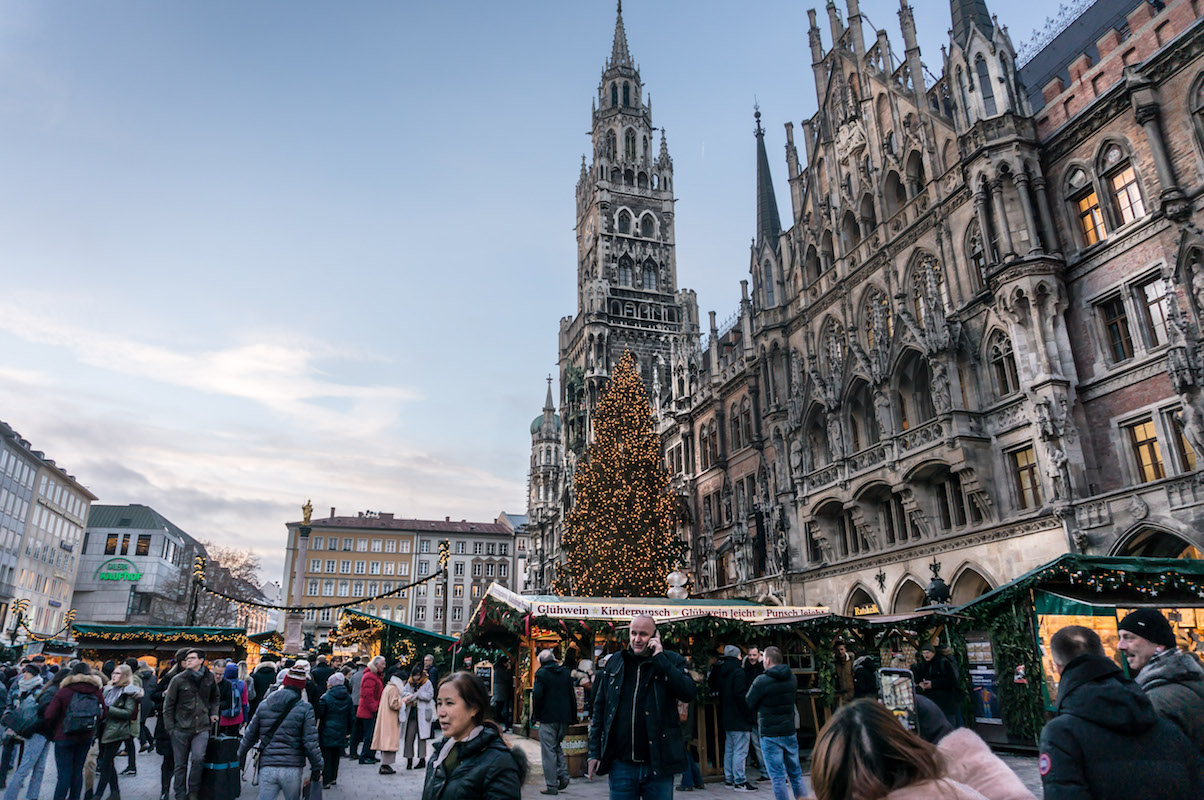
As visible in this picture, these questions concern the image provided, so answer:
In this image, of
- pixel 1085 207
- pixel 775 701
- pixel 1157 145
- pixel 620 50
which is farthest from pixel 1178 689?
pixel 620 50

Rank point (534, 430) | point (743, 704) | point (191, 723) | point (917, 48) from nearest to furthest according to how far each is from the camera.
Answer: point (191, 723), point (743, 704), point (917, 48), point (534, 430)

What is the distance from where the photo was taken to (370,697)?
1468 centimetres

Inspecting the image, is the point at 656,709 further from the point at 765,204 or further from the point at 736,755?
the point at 765,204

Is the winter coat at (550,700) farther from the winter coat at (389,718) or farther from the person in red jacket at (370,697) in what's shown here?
the person in red jacket at (370,697)

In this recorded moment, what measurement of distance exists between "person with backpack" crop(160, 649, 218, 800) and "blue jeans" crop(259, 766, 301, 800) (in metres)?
2.41

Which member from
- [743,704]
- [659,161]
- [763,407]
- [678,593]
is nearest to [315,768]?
[743,704]

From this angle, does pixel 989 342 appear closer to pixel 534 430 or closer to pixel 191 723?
pixel 191 723

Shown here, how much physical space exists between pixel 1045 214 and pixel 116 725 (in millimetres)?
22929

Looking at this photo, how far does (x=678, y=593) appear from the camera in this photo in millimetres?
26203

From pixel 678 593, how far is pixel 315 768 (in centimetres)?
1988

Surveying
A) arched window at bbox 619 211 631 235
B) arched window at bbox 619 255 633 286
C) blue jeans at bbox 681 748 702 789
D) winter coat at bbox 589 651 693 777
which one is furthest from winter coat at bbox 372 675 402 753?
arched window at bbox 619 211 631 235

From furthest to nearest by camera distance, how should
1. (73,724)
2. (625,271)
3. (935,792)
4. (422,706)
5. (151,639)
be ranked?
(625,271), (151,639), (422,706), (73,724), (935,792)

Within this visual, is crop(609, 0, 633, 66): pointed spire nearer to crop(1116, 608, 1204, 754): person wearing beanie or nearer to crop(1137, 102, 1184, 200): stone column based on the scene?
crop(1137, 102, 1184, 200): stone column

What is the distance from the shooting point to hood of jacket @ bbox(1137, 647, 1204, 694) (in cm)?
452
